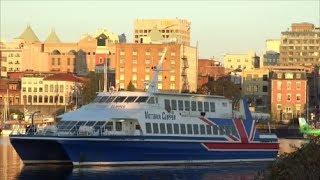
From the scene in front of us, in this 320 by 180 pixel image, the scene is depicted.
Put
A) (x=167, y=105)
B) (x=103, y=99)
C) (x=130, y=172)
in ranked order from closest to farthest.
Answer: (x=130, y=172) → (x=103, y=99) → (x=167, y=105)

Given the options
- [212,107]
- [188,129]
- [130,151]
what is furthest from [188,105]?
[130,151]

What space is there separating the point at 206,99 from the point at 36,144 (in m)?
14.2

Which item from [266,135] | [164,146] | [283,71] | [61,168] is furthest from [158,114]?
[283,71]

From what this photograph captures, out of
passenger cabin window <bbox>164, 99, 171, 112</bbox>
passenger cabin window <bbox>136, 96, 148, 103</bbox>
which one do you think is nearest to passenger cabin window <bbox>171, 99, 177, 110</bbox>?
passenger cabin window <bbox>164, 99, 171, 112</bbox>

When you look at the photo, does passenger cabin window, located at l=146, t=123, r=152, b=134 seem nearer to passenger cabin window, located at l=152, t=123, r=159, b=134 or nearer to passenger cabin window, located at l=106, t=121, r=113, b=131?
passenger cabin window, located at l=152, t=123, r=159, b=134

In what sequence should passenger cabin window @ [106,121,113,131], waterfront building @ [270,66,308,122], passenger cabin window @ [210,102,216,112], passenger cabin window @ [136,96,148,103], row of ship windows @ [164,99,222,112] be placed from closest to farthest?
passenger cabin window @ [106,121,113,131], passenger cabin window @ [136,96,148,103], row of ship windows @ [164,99,222,112], passenger cabin window @ [210,102,216,112], waterfront building @ [270,66,308,122]

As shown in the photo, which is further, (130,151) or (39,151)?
(39,151)

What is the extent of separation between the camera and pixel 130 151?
67000 millimetres

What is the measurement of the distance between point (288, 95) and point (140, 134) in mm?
127280

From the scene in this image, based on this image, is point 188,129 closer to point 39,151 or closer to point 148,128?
point 148,128

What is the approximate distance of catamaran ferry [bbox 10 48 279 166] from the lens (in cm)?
6612

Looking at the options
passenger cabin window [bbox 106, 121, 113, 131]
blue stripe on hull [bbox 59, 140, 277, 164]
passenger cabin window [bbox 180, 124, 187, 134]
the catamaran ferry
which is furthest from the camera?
passenger cabin window [bbox 180, 124, 187, 134]

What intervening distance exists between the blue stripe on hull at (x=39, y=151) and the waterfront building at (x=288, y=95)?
125201 mm

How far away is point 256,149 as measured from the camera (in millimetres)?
76875
